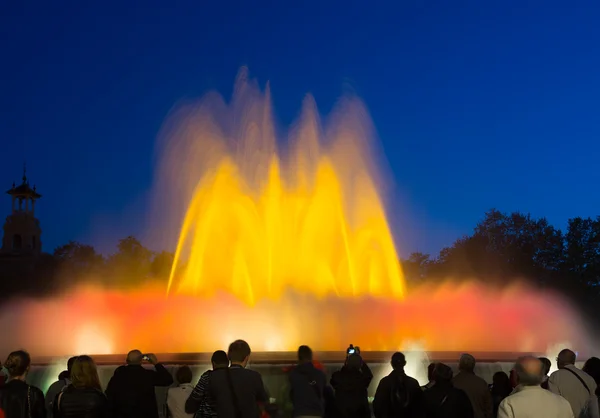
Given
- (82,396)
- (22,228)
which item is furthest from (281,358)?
(22,228)

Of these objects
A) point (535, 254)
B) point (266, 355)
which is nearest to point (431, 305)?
point (266, 355)

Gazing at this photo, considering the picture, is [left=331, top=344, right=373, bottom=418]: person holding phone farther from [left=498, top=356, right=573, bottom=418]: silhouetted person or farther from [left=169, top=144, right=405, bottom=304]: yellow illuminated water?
[left=169, top=144, right=405, bottom=304]: yellow illuminated water

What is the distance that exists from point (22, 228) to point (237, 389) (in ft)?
312

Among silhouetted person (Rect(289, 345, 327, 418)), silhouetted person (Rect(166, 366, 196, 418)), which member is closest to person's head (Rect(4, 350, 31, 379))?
silhouetted person (Rect(166, 366, 196, 418))

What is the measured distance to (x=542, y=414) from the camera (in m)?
5.48

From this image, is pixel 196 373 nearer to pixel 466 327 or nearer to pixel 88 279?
pixel 466 327

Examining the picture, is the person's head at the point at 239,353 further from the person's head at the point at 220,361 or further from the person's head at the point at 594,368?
the person's head at the point at 594,368

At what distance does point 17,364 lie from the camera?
20.5ft

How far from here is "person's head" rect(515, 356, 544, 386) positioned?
550 centimetres

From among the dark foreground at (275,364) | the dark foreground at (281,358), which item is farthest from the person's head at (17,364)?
the dark foreground at (281,358)

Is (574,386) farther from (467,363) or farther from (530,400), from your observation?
(530,400)

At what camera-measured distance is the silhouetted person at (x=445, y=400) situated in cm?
730

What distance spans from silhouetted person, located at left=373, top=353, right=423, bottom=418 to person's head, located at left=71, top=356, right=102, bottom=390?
10.3 ft

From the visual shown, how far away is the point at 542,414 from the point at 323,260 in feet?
70.7
